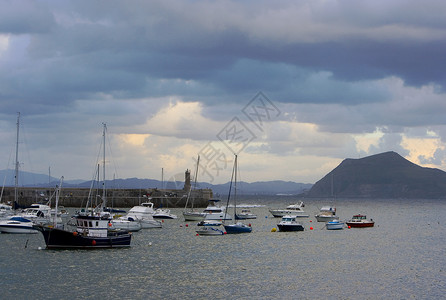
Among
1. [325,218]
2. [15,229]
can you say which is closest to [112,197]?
[325,218]

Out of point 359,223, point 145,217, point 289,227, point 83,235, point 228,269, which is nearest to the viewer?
point 228,269

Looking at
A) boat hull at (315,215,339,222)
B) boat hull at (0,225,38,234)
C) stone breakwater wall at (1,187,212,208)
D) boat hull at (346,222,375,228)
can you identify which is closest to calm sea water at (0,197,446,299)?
boat hull at (0,225,38,234)

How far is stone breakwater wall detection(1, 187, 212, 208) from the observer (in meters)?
155

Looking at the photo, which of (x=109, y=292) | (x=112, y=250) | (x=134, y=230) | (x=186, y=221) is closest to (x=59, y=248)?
(x=112, y=250)

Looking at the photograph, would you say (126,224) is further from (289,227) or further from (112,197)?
(112,197)

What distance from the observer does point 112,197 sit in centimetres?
15550

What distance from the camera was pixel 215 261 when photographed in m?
57.7

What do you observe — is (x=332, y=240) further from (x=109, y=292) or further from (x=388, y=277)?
(x=109, y=292)

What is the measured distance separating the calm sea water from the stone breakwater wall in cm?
7922

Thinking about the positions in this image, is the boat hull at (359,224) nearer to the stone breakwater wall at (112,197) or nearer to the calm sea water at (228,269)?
the calm sea water at (228,269)

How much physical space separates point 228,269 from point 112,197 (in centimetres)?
10648

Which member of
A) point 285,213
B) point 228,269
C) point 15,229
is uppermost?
point 285,213

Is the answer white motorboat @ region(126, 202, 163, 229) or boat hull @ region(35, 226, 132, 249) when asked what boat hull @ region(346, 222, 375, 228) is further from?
boat hull @ region(35, 226, 132, 249)

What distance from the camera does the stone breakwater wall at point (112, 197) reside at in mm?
155000
